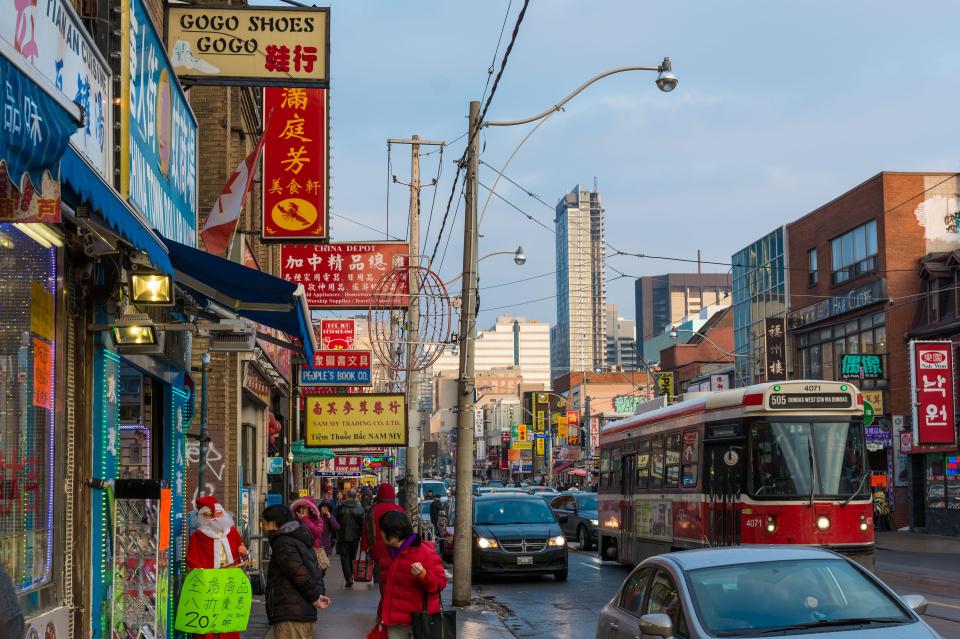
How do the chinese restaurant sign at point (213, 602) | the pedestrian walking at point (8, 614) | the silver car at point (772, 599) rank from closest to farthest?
the pedestrian walking at point (8, 614) < the silver car at point (772, 599) < the chinese restaurant sign at point (213, 602)

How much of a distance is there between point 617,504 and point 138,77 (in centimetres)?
1757

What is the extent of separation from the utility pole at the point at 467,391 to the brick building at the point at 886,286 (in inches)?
1216

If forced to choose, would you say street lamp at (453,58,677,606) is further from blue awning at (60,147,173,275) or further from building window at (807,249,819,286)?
building window at (807,249,819,286)

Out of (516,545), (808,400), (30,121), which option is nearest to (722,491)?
(808,400)

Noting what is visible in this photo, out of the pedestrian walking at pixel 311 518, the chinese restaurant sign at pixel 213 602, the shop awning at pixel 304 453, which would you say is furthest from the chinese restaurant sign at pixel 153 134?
the shop awning at pixel 304 453

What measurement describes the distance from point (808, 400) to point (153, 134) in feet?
38.1

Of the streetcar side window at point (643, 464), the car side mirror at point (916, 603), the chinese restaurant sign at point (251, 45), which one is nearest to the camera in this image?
the car side mirror at point (916, 603)

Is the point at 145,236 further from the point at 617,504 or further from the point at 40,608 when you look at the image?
the point at 617,504

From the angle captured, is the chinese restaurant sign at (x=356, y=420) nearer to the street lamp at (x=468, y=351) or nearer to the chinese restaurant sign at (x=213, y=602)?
the street lamp at (x=468, y=351)

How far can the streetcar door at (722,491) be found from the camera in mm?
18906

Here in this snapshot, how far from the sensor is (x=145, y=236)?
24.3 feet

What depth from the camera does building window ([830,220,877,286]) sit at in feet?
160

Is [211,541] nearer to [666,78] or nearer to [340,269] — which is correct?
[666,78]

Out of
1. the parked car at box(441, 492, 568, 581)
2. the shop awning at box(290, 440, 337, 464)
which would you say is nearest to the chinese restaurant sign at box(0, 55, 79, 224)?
the parked car at box(441, 492, 568, 581)
